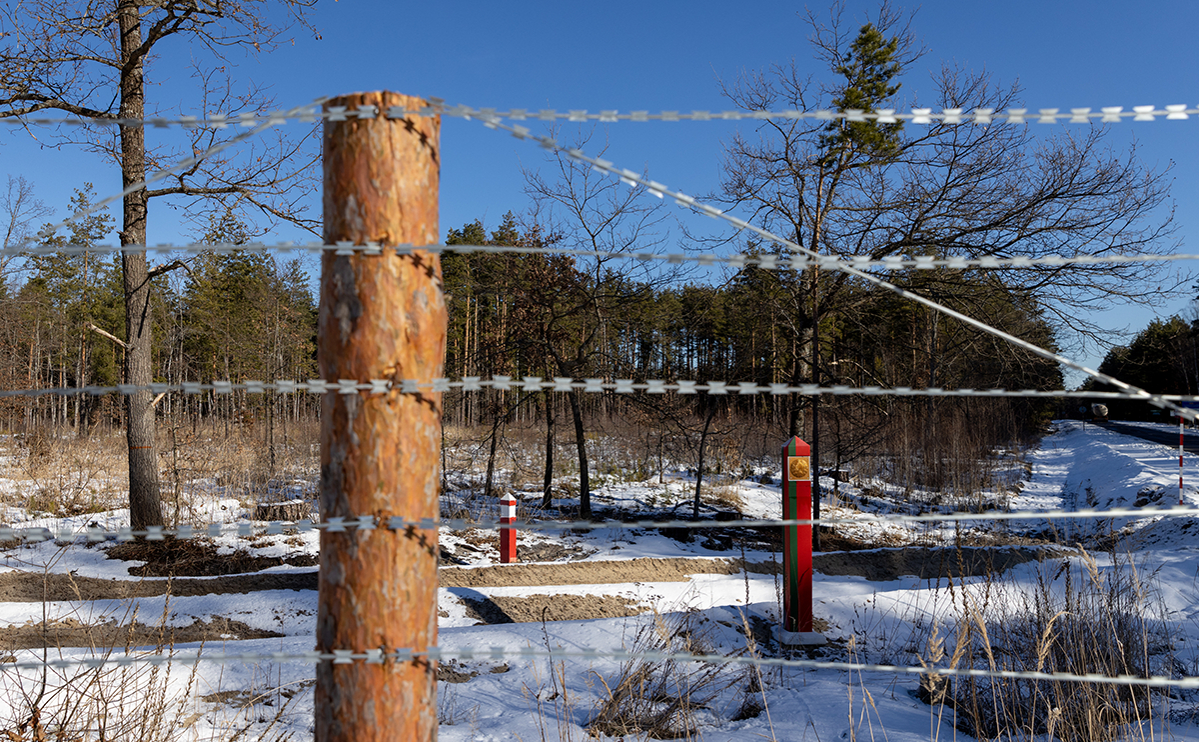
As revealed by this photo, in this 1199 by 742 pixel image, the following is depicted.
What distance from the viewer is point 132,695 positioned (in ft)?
9.82

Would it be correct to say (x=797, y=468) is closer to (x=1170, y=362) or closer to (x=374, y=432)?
(x=374, y=432)

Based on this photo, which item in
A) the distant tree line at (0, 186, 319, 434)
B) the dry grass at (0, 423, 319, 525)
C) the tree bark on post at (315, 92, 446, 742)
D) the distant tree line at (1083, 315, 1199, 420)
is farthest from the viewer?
the distant tree line at (1083, 315, 1199, 420)

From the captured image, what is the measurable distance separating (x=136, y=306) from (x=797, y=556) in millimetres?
7769

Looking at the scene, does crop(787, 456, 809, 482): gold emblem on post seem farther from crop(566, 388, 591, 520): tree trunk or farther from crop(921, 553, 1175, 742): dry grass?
crop(566, 388, 591, 520): tree trunk

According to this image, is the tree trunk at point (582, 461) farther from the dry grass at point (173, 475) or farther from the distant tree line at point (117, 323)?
the distant tree line at point (117, 323)

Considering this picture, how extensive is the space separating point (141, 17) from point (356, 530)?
9.76m

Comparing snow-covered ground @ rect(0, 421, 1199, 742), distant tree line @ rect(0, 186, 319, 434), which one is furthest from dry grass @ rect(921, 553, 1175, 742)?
distant tree line @ rect(0, 186, 319, 434)

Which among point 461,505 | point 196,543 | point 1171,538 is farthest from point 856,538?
point 196,543

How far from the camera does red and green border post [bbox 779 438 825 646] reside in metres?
4.87

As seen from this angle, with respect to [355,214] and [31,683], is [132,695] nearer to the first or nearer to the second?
[31,683]

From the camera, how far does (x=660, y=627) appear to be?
3078mm

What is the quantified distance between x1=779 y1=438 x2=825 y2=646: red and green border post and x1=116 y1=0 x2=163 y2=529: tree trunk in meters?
7.12

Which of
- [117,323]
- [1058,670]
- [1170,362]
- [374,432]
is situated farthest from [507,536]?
[1170,362]

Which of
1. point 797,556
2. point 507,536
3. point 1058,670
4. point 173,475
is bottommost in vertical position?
point 507,536
